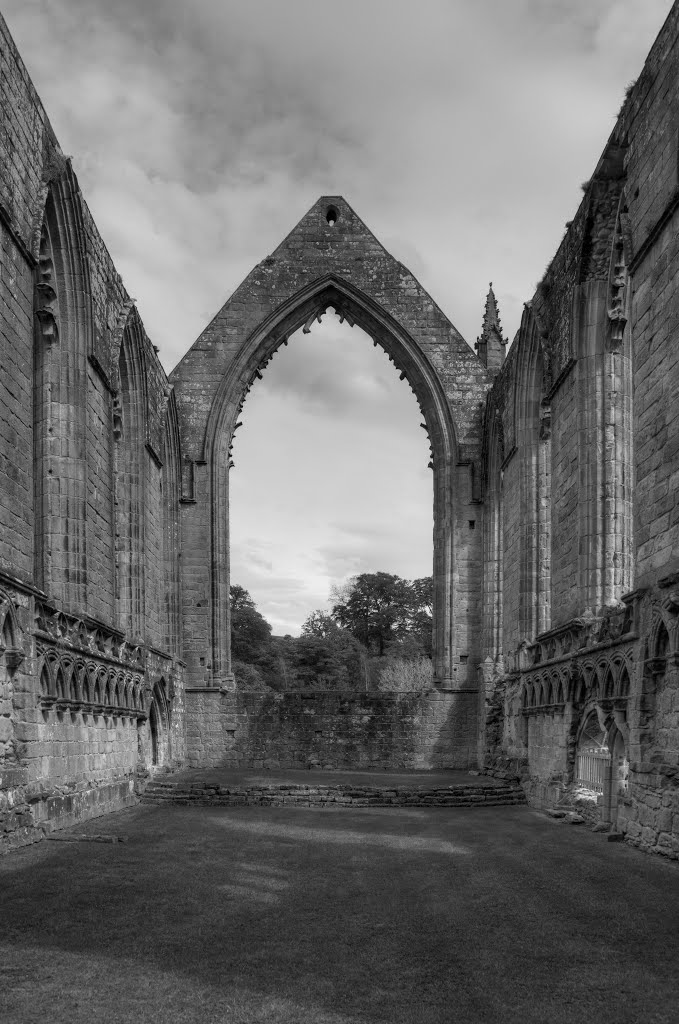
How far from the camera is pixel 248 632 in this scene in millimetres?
58375

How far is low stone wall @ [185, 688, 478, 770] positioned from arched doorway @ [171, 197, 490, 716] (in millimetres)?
334

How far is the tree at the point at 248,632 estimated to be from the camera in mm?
56625

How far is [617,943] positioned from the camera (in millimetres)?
5035

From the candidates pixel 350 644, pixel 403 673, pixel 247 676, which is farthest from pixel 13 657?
pixel 350 644

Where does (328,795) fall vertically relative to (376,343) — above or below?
below

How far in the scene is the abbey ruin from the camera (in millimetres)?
8922

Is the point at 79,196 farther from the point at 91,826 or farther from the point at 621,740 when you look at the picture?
the point at 621,740

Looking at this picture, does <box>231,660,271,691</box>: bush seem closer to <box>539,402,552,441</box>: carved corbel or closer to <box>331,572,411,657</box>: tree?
<box>331,572,411,657</box>: tree

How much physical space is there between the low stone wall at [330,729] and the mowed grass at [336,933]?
415 inches

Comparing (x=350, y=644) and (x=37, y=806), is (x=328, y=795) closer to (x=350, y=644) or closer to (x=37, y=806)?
(x=37, y=806)

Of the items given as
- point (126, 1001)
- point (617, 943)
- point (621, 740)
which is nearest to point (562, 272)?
point (621, 740)

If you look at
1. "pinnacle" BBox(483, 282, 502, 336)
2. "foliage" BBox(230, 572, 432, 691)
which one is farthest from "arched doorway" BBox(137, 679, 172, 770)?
"foliage" BBox(230, 572, 432, 691)

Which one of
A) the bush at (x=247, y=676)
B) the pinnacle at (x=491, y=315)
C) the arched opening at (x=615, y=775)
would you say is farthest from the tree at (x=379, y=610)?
the arched opening at (x=615, y=775)

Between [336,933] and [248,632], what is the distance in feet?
→ 176
